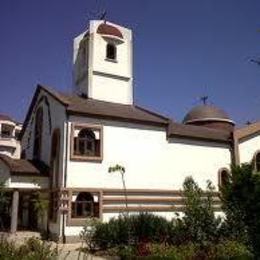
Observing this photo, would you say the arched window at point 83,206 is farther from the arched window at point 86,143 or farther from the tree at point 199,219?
the tree at point 199,219

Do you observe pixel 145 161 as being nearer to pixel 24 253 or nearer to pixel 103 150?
pixel 103 150

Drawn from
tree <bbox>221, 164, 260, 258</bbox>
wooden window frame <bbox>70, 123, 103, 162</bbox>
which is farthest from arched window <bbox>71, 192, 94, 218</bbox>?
tree <bbox>221, 164, 260, 258</bbox>

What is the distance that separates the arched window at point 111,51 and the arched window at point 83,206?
11.5m

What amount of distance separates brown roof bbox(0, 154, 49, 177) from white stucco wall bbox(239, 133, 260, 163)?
44.9 feet

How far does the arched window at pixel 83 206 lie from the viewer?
22.1 metres

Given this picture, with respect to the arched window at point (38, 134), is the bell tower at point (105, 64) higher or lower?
higher

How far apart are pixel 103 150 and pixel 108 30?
1060 centimetres

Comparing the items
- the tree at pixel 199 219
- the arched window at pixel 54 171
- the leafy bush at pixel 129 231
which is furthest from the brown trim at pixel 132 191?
the tree at pixel 199 219

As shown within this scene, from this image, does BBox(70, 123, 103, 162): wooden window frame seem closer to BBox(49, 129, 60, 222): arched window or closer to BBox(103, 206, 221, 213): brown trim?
BBox(49, 129, 60, 222): arched window

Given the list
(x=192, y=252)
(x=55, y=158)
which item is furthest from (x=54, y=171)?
(x=192, y=252)

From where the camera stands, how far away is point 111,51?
1195 inches

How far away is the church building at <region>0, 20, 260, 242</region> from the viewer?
74.4 ft

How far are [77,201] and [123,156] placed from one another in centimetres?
385

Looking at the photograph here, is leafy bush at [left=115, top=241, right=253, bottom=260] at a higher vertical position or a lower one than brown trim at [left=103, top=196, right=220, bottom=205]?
lower
